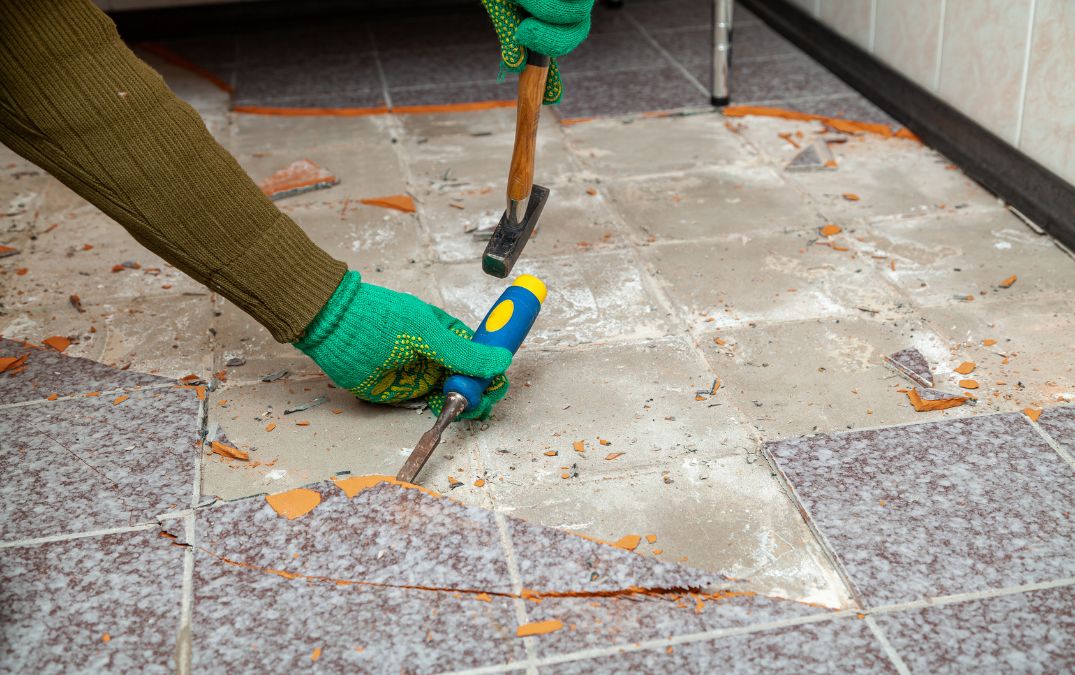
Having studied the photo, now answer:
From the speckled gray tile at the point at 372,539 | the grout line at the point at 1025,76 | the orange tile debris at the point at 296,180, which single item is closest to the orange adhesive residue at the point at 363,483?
the speckled gray tile at the point at 372,539

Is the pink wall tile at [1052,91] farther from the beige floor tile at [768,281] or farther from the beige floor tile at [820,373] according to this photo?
the beige floor tile at [820,373]

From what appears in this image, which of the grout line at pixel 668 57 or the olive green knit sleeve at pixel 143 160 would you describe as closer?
the olive green knit sleeve at pixel 143 160

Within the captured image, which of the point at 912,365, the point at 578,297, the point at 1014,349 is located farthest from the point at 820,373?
the point at 578,297

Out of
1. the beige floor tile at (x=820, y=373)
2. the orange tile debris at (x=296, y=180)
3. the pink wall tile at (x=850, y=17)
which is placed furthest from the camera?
the pink wall tile at (x=850, y=17)

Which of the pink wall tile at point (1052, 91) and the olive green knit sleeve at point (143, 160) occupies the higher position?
the olive green knit sleeve at point (143, 160)

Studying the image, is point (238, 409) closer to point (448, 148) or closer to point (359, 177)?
point (359, 177)

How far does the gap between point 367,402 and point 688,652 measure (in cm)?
76

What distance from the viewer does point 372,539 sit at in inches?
58.6

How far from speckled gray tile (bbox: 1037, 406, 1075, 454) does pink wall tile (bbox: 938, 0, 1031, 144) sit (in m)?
0.98

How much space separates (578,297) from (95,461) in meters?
0.95

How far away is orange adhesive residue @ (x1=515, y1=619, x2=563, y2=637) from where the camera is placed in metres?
1.34

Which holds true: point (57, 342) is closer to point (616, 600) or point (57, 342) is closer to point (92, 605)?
point (92, 605)

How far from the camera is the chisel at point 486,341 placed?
1.60 metres

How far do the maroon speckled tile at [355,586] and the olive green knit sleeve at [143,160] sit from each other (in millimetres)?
311
